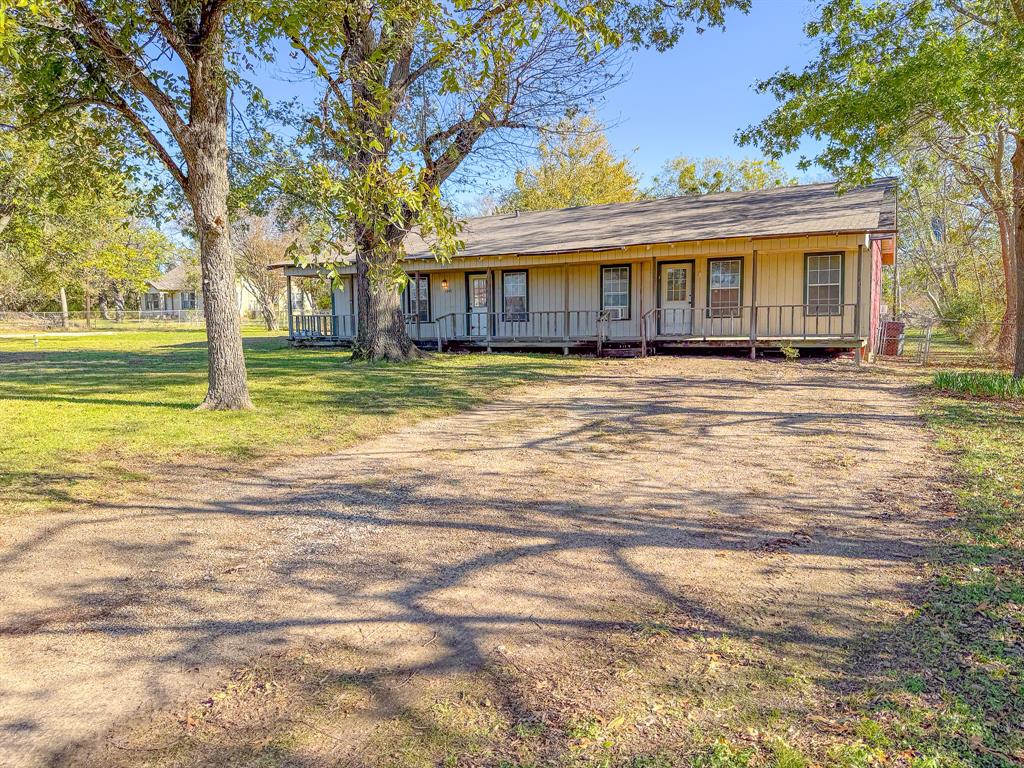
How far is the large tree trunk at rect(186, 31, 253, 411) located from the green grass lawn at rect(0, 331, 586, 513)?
49 centimetres

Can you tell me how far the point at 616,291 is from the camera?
64.2 ft

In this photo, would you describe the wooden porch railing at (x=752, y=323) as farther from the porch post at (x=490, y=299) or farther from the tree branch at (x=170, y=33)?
the tree branch at (x=170, y=33)

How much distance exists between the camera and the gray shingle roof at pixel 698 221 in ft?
53.4

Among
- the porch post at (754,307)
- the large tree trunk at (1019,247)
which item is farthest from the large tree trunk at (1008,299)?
the porch post at (754,307)

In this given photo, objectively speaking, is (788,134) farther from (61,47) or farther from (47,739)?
(47,739)

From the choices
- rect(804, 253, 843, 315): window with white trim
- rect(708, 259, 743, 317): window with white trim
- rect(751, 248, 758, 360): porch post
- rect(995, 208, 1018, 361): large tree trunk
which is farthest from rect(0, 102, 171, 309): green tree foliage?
rect(995, 208, 1018, 361): large tree trunk

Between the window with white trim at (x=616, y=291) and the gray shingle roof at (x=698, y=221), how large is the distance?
108 centimetres

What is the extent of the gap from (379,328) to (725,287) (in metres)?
9.21

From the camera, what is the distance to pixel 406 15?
689 cm

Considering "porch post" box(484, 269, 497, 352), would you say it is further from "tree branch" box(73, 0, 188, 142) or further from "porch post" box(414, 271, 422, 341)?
"tree branch" box(73, 0, 188, 142)

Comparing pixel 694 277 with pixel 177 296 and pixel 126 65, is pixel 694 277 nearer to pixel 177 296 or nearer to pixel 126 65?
pixel 126 65

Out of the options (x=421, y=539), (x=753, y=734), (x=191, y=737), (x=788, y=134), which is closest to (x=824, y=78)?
(x=788, y=134)

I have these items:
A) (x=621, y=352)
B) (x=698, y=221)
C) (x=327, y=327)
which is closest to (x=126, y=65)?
(x=621, y=352)

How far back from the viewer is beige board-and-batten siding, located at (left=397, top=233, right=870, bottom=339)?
16.1 meters
